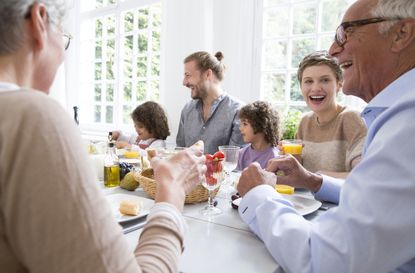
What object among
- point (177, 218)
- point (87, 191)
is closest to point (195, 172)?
point (177, 218)

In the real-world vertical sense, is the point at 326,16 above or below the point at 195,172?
above

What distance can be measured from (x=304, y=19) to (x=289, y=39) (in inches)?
8.7

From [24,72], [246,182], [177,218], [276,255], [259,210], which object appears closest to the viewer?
[24,72]

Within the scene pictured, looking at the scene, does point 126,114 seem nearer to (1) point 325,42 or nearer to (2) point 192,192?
(1) point 325,42

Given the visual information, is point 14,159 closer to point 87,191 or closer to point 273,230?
point 87,191

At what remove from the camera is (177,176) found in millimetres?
807

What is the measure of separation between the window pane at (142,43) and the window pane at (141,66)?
108mm

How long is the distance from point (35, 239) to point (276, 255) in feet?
1.81

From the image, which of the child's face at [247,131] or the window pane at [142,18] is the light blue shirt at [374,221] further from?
the window pane at [142,18]

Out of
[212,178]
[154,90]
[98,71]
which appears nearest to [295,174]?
[212,178]

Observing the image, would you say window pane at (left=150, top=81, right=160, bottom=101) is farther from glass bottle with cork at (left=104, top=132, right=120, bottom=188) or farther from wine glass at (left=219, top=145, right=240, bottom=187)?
wine glass at (left=219, top=145, right=240, bottom=187)

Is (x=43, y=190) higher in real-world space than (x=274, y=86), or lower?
lower

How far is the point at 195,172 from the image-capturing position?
Answer: 861 millimetres

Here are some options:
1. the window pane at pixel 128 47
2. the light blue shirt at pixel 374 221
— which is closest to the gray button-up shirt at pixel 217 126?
the light blue shirt at pixel 374 221
